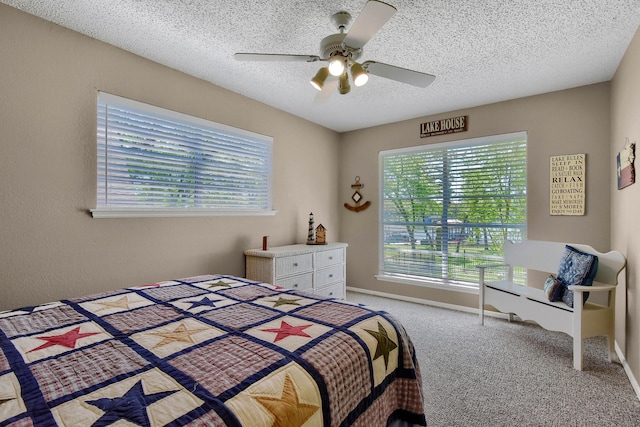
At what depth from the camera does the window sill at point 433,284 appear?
12.4 feet

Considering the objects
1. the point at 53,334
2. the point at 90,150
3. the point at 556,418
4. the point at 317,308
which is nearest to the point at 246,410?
the point at 317,308

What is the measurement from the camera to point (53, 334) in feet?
4.25

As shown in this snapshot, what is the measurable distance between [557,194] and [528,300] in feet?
4.00

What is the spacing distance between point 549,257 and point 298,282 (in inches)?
97.2

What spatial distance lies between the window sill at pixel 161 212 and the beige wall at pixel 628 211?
320 centimetres

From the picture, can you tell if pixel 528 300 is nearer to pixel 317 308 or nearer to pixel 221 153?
pixel 317 308

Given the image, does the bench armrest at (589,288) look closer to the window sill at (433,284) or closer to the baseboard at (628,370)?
the baseboard at (628,370)

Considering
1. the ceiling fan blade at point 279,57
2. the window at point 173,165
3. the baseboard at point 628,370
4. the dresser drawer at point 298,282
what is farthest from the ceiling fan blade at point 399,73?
the baseboard at point 628,370

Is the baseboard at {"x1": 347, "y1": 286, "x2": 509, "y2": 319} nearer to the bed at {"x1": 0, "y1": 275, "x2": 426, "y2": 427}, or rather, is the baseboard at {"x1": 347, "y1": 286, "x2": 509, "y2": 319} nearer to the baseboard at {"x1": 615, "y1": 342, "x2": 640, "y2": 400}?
the baseboard at {"x1": 615, "y1": 342, "x2": 640, "y2": 400}

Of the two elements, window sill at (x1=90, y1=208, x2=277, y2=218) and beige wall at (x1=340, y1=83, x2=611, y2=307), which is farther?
beige wall at (x1=340, y1=83, x2=611, y2=307)

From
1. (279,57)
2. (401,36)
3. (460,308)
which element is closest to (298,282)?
(460,308)

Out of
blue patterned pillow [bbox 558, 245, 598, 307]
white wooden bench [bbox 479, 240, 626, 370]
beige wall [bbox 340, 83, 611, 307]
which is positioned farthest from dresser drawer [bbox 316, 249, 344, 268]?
blue patterned pillow [bbox 558, 245, 598, 307]

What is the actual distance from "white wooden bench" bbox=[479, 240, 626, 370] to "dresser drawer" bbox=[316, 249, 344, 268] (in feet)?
5.25

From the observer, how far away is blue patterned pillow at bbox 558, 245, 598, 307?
2.46 metres
